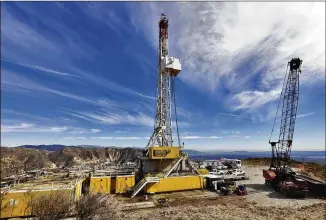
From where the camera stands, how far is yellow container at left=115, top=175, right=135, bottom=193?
29.7 m

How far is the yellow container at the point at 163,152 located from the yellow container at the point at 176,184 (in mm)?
3860

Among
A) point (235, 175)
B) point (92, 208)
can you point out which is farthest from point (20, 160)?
point (92, 208)

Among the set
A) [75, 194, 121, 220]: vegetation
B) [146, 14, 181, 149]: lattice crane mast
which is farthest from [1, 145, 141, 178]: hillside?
[75, 194, 121, 220]: vegetation

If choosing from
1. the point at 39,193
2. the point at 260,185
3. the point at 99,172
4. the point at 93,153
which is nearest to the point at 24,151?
the point at 93,153

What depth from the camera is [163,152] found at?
33125 mm

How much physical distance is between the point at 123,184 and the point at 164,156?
7036 mm

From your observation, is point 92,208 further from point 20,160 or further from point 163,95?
point 20,160

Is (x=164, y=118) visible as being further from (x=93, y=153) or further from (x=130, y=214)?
(x=93, y=153)

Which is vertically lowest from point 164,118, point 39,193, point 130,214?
point 130,214

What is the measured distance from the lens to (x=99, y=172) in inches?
1277

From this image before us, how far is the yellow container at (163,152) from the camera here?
3278 cm

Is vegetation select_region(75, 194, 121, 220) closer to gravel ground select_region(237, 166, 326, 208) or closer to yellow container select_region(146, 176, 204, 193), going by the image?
yellow container select_region(146, 176, 204, 193)

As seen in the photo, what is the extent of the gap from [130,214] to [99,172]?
13417 mm

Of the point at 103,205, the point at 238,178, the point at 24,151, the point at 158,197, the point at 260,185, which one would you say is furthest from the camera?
the point at 24,151
